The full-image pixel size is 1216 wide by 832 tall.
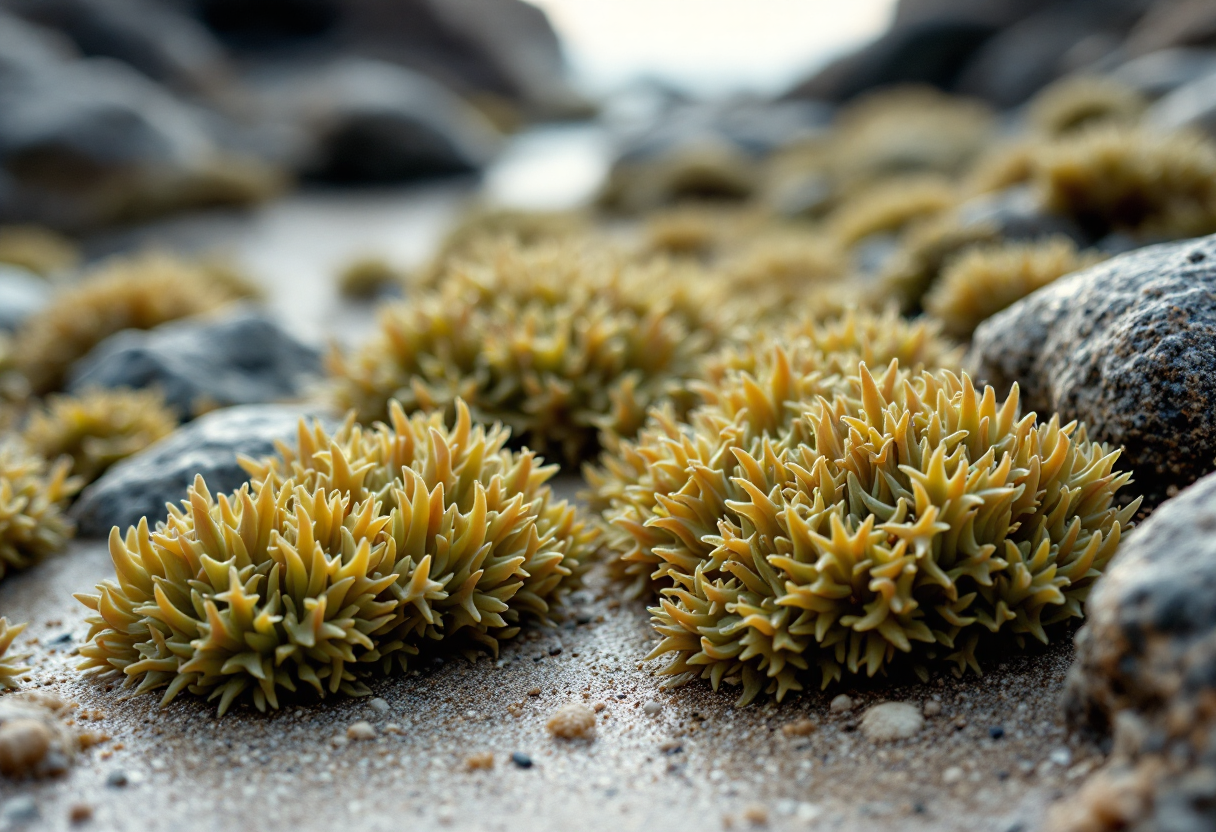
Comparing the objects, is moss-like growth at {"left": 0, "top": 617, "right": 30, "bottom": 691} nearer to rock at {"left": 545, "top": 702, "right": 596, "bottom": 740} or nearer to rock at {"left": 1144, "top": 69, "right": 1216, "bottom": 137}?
rock at {"left": 545, "top": 702, "right": 596, "bottom": 740}

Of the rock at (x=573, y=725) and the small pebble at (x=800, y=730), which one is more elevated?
the rock at (x=573, y=725)

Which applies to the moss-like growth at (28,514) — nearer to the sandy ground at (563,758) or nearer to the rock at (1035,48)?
the sandy ground at (563,758)

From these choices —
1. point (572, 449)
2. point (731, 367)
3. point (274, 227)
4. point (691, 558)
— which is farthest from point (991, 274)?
point (274, 227)

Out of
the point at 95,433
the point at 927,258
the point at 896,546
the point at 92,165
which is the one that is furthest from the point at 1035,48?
the point at 896,546

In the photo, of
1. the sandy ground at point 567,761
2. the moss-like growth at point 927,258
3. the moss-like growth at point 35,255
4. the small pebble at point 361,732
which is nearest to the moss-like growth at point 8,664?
the sandy ground at point 567,761

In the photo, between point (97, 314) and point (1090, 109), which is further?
point (1090, 109)

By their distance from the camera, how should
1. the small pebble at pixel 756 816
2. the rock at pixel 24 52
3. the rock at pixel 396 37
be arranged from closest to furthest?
the small pebble at pixel 756 816, the rock at pixel 24 52, the rock at pixel 396 37

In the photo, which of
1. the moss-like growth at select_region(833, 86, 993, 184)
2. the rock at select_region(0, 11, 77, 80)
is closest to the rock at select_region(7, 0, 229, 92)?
the rock at select_region(0, 11, 77, 80)

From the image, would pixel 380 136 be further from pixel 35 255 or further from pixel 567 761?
pixel 567 761
